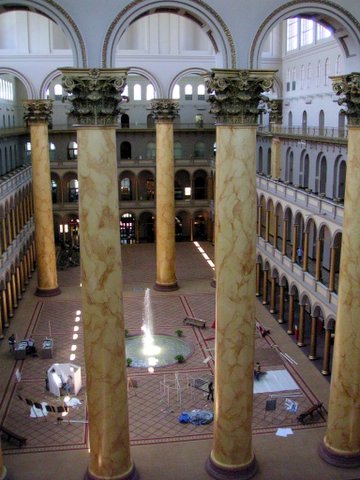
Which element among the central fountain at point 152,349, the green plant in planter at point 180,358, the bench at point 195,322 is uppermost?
the bench at point 195,322

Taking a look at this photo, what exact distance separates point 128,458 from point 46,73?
23763 millimetres

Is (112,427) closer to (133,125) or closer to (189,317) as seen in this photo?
(189,317)

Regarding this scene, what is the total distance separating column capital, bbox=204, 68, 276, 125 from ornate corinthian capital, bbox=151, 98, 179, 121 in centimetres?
1831

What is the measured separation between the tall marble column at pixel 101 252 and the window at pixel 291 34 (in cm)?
2669

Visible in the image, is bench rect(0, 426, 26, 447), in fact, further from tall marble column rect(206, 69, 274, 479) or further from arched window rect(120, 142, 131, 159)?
arched window rect(120, 142, 131, 159)

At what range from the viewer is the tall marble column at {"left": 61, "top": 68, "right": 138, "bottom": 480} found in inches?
448

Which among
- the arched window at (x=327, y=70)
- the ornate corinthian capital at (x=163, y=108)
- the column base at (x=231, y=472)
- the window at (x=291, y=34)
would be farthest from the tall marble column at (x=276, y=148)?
the column base at (x=231, y=472)

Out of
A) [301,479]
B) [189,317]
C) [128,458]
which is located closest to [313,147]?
[189,317]

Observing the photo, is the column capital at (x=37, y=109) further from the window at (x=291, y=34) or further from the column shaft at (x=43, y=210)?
the window at (x=291, y=34)

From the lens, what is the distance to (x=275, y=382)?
21.7 meters

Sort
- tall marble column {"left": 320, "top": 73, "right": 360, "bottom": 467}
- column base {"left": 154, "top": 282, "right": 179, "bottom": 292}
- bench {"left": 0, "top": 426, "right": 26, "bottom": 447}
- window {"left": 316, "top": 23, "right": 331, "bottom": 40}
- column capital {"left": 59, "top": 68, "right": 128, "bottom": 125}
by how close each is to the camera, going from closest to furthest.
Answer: column capital {"left": 59, "top": 68, "right": 128, "bottom": 125}, tall marble column {"left": 320, "top": 73, "right": 360, "bottom": 467}, bench {"left": 0, "top": 426, "right": 26, "bottom": 447}, window {"left": 316, "top": 23, "right": 331, "bottom": 40}, column base {"left": 154, "top": 282, "right": 179, "bottom": 292}

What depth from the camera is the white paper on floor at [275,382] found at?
69.5 ft

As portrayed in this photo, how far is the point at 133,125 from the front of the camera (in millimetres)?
48688

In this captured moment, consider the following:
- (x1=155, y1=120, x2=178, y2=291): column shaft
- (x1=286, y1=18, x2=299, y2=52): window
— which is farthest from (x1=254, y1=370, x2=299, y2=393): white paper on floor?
(x1=286, y1=18, x2=299, y2=52): window
